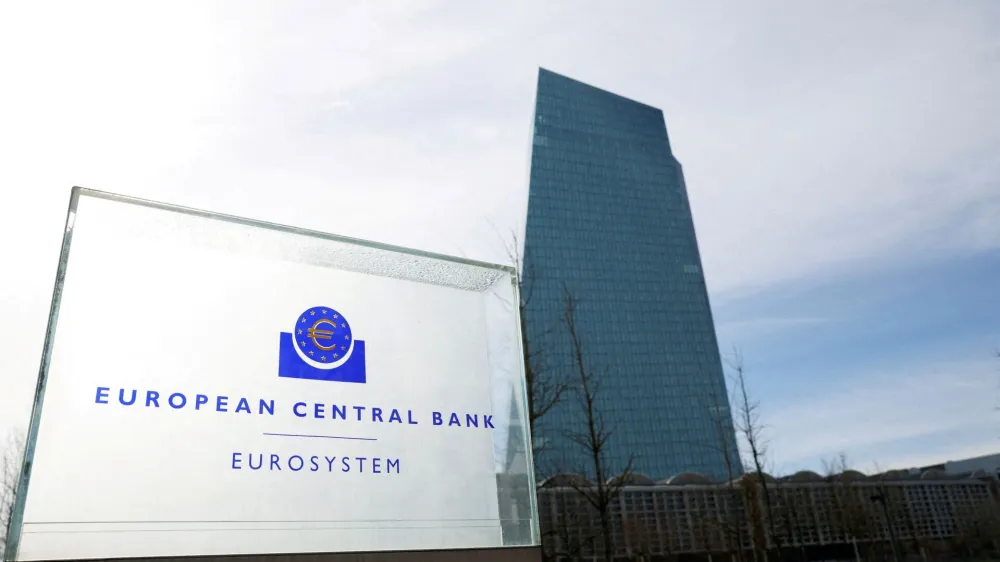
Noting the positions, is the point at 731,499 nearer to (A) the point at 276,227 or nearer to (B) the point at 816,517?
(A) the point at 276,227

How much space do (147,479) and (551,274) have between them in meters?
76.6

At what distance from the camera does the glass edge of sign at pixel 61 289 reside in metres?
3.10

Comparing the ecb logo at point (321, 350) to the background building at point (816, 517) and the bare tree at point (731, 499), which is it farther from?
the background building at point (816, 517)

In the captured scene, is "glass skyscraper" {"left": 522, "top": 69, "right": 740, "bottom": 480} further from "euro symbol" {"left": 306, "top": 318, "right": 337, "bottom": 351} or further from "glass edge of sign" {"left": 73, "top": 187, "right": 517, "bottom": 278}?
"euro symbol" {"left": 306, "top": 318, "right": 337, "bottom": 351}

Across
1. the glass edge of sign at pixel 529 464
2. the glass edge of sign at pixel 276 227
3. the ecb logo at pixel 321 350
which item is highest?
the glass edge of sign at pixel 276 227

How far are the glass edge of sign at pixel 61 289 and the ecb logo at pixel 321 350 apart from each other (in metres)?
0.58

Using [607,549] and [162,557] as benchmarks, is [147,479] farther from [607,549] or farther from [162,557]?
[607,549]

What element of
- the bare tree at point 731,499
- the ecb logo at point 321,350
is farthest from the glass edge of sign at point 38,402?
the bare tree at point 731,499

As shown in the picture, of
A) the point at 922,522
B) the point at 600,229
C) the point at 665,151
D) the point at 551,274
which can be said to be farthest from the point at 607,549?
the point at 665,151

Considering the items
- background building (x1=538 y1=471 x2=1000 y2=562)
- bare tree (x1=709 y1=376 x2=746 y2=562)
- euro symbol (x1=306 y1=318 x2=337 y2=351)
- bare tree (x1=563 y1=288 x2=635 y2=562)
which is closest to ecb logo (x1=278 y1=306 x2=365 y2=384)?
euro symbol (x1=306 y1=318 x2=337 y2=351)

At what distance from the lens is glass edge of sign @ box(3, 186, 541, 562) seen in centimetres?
310

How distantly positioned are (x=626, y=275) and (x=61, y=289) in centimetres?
8531

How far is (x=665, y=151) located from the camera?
99.6 m

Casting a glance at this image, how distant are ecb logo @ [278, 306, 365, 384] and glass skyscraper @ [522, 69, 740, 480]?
Result: 213ft
